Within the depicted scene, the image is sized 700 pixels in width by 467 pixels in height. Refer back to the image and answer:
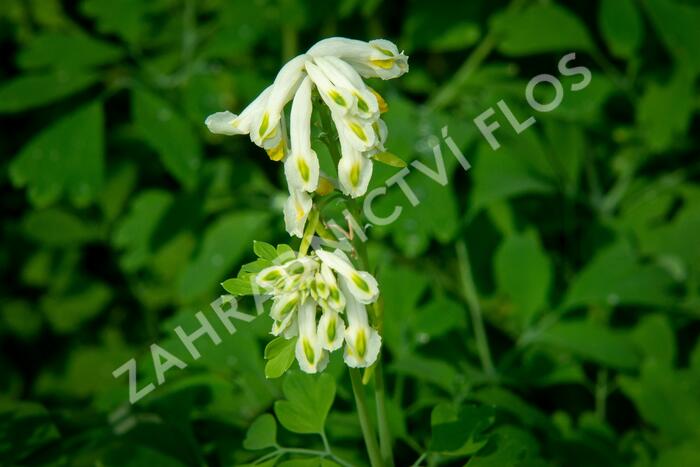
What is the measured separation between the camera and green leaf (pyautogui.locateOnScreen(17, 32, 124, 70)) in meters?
2.14

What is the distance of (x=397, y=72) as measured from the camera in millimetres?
936

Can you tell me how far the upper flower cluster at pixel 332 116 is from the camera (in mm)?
873

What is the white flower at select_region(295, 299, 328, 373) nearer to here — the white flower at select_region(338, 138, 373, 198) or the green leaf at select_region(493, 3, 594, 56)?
the white flower at select_region(338, 138, 373, 198)

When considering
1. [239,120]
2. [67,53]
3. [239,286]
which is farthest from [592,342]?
[67,53]

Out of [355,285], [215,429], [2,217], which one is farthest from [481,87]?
[2,217]

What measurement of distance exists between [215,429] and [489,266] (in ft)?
3.37

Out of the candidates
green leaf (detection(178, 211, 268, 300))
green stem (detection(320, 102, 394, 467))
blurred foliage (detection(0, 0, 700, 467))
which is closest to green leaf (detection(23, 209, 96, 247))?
blurred foliage (detection(0, 0, 700, 467))

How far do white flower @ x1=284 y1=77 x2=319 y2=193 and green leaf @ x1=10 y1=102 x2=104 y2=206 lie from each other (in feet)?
4.12

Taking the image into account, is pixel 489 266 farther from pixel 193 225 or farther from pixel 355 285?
pixel 355 285

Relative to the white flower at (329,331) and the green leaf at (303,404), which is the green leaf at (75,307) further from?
the white flower at (329,331)

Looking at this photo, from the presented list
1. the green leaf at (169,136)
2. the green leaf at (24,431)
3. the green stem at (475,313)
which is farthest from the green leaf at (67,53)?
the green stem at (475,313)

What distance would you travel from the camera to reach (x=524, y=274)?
1946mm

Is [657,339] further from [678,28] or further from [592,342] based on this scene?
[678,28]

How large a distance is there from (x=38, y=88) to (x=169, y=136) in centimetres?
41
